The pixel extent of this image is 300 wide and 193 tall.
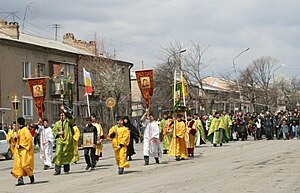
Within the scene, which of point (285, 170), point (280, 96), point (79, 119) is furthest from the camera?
point (280, 96)

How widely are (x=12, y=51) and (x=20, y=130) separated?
3111 centimetres

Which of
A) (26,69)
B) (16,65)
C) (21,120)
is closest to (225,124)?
(16,65)

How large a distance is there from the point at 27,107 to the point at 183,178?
33.8 meters

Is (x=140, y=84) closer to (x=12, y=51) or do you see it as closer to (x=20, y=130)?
(x=20, y=130)

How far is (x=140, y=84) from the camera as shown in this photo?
981 inches

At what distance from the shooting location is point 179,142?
23844 millimetres

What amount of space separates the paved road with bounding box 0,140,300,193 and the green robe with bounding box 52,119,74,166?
1.69 feet

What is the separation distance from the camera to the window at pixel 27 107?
4806 centimetres

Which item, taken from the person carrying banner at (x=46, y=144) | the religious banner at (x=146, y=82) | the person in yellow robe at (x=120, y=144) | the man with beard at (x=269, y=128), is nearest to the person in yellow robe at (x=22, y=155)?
the person in yellow robe at (x=120, y=144)

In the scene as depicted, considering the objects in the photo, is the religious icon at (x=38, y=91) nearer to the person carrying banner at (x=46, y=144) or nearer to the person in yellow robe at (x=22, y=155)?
the person carrying banner at (x=46, y=144)

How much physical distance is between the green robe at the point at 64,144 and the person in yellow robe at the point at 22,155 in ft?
9.53

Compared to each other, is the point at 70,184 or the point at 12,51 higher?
the point at 12,51

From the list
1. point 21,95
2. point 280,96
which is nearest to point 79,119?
point 21,95

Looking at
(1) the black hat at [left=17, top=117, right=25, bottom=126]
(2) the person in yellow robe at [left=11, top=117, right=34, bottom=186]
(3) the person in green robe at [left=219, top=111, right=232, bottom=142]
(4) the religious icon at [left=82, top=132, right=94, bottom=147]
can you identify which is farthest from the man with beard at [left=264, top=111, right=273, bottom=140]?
(1) the black hat at [left=17, top=117, right=25, bottom=126]
